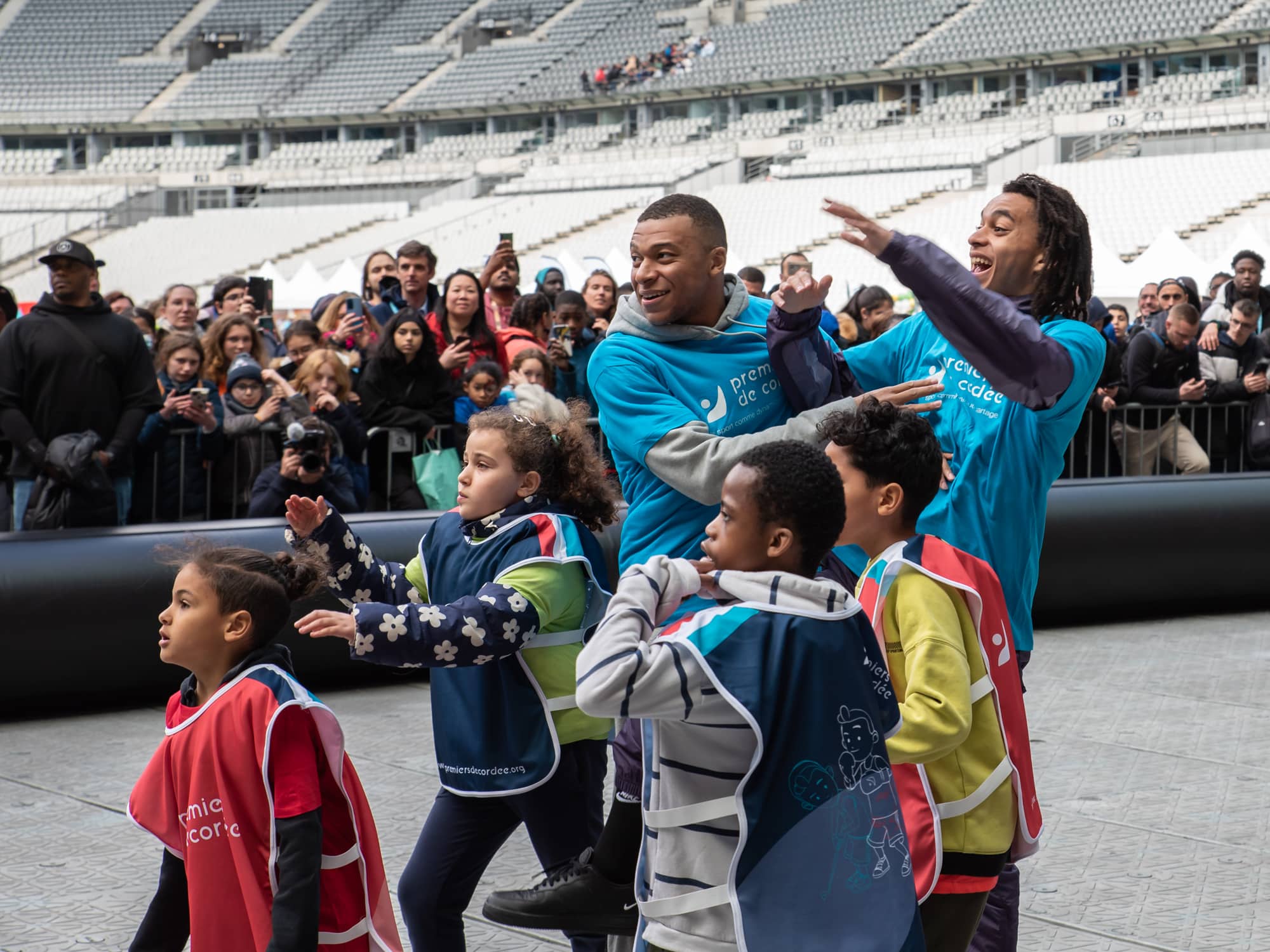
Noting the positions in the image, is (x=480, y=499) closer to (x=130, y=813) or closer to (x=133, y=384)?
(x=130, y=813)

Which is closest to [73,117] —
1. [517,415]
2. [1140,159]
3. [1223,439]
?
[1140,159]

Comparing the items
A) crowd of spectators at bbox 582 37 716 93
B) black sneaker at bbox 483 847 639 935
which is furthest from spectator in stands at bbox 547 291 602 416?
crowd of spectators at bbox 582 37 716 93

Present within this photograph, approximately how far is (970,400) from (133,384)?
4608 millimetres

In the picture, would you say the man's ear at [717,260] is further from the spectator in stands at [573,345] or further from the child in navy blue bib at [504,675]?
the spectator in stands at [573,345]

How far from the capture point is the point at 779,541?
2.24m

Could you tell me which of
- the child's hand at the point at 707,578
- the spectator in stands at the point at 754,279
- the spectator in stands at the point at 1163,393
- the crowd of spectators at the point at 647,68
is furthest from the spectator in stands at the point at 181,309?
the crowd of spectators at the point at 647,68

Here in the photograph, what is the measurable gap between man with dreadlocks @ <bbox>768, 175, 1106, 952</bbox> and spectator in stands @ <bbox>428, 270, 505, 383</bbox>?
4635 millimetres

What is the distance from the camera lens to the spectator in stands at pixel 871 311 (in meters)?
9.52

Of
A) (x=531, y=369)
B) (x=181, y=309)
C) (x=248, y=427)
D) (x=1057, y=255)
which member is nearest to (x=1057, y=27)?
(x=181, y=309)

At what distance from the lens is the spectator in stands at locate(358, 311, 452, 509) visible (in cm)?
737

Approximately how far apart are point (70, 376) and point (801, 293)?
4626 mm

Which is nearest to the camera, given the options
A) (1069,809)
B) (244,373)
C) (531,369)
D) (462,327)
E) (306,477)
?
(1069,809)

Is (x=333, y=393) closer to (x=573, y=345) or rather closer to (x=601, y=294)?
(x=573, y=345)

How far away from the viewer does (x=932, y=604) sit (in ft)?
8.34
